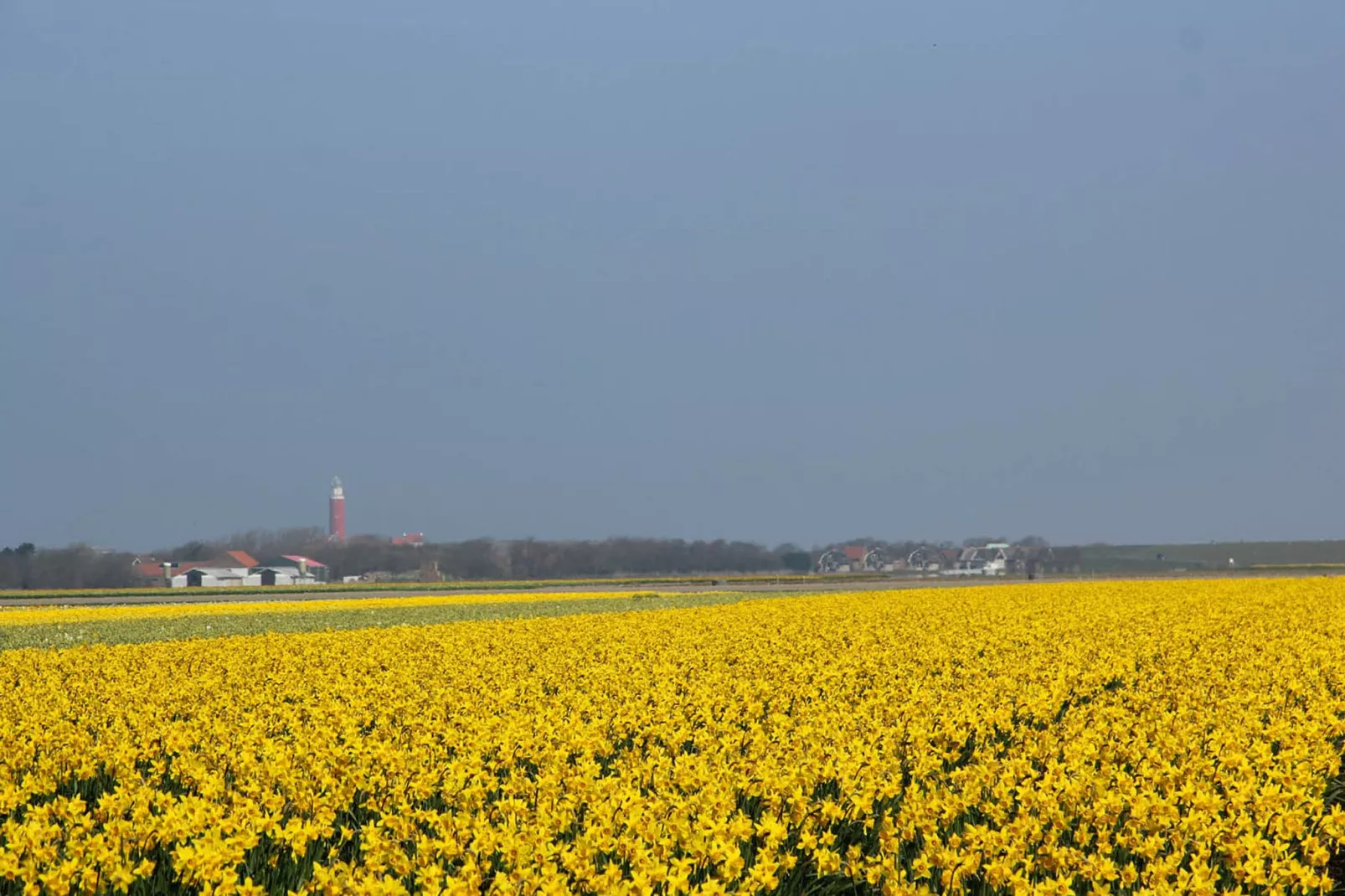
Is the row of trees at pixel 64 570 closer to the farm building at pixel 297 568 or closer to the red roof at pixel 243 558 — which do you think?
the farm building at pixel 297 568

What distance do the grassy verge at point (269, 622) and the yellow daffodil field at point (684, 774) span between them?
30.0 feet

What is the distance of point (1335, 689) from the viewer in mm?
12188

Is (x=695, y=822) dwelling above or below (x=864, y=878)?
above

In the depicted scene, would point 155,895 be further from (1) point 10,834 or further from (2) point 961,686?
(2) point 961,686

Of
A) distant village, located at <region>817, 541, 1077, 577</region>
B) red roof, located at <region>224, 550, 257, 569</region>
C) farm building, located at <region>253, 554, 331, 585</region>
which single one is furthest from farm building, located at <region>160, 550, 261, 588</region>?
distant village, located at <region>817, 541, 1077, 577</region>

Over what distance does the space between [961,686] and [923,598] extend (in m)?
20.0

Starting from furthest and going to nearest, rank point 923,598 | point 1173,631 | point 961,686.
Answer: point 923,598
point 1173,631
point 961,686

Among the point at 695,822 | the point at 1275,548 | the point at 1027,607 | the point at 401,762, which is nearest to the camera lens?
the point at 695,822

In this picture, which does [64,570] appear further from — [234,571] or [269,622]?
[269,622]

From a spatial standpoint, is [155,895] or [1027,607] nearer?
[155,895]

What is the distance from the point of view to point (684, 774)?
7.30 metres

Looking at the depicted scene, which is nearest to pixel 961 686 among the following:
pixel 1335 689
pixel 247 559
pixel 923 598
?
pixel 1335 689

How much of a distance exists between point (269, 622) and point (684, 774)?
2408cm

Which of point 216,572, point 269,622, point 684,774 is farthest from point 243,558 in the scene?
point 684,774
